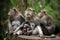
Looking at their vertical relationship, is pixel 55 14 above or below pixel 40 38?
above

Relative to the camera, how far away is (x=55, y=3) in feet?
27.7

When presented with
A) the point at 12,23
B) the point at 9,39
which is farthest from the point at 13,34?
the point at 12,23

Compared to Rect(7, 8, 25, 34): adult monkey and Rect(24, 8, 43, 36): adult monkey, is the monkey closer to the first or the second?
Rect(24, 8, 43, 36): adult monkey

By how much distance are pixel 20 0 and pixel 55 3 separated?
280 cm

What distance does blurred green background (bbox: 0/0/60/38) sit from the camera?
27.2 feet

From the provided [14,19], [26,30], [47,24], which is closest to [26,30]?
[26,30]

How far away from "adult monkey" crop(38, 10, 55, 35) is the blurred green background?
1.02 feet

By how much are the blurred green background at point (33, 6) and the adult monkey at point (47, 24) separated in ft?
1.02

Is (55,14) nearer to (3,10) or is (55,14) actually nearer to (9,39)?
(9,39)

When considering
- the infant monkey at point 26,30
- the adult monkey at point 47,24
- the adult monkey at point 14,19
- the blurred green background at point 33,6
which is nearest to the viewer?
the infant monkey at point 26,30

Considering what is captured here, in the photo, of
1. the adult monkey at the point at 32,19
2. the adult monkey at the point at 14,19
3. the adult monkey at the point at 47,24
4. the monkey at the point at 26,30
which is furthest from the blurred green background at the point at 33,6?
the adult monkey at the point at 14,19

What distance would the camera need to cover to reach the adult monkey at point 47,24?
24.8 ft

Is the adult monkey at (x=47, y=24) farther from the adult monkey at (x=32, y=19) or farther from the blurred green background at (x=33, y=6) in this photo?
the blurred green background at (x=33, y=6)

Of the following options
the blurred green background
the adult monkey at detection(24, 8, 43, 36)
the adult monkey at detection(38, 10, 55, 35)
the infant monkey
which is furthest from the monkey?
the blurred green background
